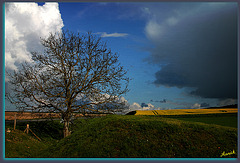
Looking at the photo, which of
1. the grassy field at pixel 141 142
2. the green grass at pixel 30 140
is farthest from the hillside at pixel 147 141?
the green grass at pixel 30 140

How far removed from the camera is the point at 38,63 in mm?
17391

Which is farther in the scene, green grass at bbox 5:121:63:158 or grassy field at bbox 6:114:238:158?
green grass at bbox 5:121:63:158

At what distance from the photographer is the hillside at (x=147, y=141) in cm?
1069

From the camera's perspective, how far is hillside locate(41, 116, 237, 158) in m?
10.7

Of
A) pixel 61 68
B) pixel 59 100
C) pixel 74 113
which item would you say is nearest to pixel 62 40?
pixel 61 68

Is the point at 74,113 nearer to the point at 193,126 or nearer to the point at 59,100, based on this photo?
the point at 59,100

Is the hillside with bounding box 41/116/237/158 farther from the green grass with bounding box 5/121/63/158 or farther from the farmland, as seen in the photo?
the green grass with bounding box 5/121/63/158

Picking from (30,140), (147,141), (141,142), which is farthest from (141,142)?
(30,140)

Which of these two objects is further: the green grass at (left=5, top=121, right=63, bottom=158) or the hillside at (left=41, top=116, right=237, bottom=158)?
the green grass at (left=5, top=121, right=63, bottom=158)

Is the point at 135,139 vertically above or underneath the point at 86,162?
above

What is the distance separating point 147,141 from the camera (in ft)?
37.9

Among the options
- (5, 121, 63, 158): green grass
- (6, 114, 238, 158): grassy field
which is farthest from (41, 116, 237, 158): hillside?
(5, 121, 63, 158): green grass

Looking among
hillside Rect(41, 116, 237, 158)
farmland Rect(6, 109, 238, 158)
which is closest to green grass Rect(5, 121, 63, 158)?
farmland Rect(6, 109, 238, 158)

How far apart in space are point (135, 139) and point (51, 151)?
18.0 feet
